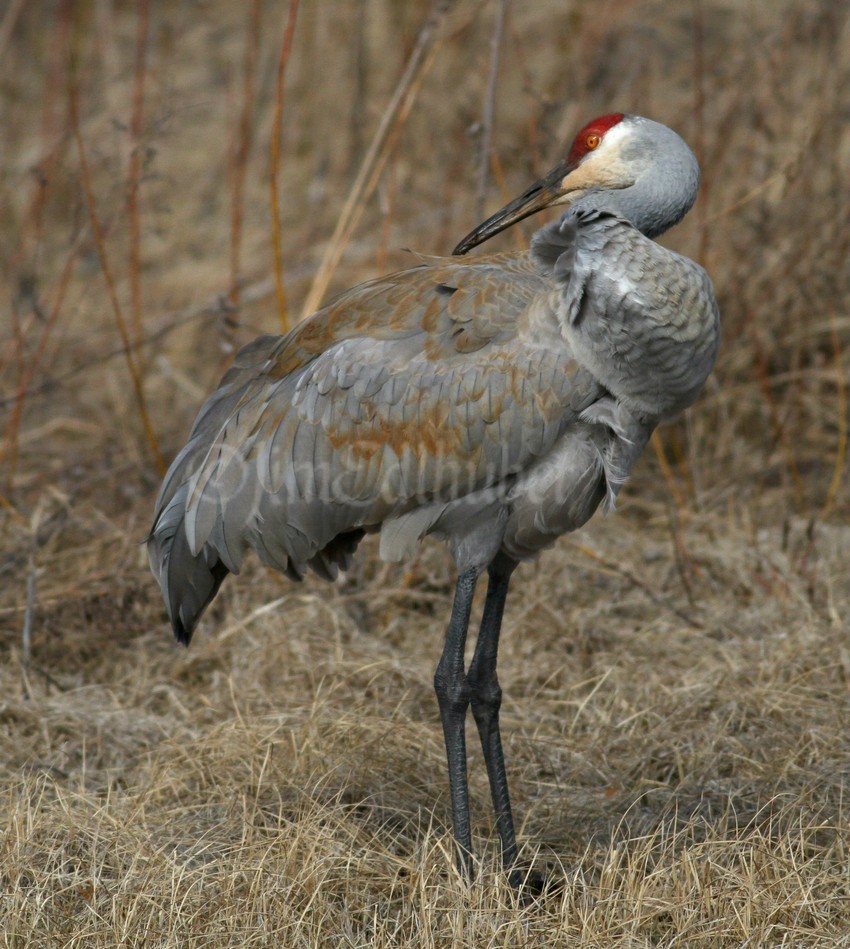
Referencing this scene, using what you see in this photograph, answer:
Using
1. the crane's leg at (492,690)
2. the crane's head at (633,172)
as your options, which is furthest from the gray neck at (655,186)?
the crane's leg at (492,690)

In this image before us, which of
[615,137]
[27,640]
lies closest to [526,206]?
[615,137]

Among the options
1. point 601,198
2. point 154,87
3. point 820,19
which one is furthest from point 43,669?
point 154,87

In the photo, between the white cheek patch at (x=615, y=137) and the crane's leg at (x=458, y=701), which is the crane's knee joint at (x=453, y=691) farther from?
the white cheek patch at (x=615, y=137)

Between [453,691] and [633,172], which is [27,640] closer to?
[453,691]

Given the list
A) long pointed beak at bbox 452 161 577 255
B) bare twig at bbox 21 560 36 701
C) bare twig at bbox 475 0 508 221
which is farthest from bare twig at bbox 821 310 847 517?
bare twig at bbox 21 560 36 701

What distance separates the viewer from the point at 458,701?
3219 mm

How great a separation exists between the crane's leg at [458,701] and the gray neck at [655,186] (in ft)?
2.93

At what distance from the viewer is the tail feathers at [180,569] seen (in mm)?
3381

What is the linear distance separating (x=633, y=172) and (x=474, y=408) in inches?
27.5

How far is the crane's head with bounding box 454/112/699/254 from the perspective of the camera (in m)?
3.09

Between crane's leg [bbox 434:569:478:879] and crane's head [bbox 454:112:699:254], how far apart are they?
2.97ft

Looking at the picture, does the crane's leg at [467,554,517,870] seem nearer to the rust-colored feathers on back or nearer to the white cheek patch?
the rust-colored feathers on back

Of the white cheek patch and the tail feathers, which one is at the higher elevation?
the white cheek patch

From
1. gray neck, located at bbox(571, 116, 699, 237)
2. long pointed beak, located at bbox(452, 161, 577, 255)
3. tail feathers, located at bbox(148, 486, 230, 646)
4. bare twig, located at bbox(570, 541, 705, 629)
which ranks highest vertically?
gray neck, located at bbox(571, 116, 699, 237)
